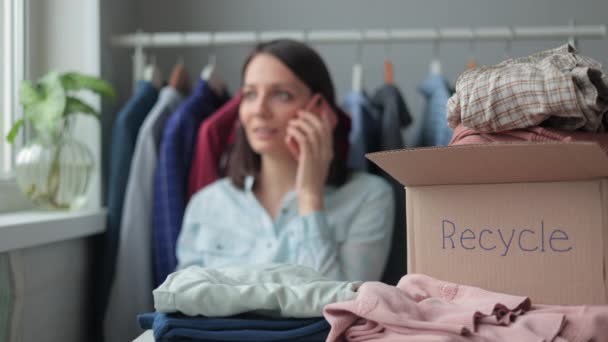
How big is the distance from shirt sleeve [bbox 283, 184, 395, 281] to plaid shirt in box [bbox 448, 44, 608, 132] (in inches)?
26.7

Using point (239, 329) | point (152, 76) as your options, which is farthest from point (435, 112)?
point (239, 329)

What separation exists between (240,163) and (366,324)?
996 mm

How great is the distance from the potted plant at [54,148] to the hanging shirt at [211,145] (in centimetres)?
24

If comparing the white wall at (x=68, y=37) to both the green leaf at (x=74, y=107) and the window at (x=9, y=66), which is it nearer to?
the window at (x=9, y=66)

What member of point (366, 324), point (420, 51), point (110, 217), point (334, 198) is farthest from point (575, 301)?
point (420, 51)

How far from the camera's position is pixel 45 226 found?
1.32m

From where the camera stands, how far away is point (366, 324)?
66cm

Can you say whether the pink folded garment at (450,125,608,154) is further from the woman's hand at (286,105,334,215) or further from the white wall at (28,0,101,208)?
the white wall at (28,0,101,208)

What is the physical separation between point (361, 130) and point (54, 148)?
2.31ft

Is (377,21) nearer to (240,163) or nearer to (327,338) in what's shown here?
(240,163)

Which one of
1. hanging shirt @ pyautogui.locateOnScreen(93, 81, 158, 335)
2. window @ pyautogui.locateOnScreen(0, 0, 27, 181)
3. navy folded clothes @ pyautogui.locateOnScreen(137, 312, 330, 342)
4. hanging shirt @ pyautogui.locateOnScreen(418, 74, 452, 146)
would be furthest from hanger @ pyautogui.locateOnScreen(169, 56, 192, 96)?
navy folded clothes @ pyautogui.locateOnScreen(137, 312, 330, 342)

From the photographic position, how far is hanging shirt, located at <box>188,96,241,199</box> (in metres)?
1.66

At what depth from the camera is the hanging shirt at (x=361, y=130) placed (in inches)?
65.6

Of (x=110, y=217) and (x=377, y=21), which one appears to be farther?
(x=377, y=21)
